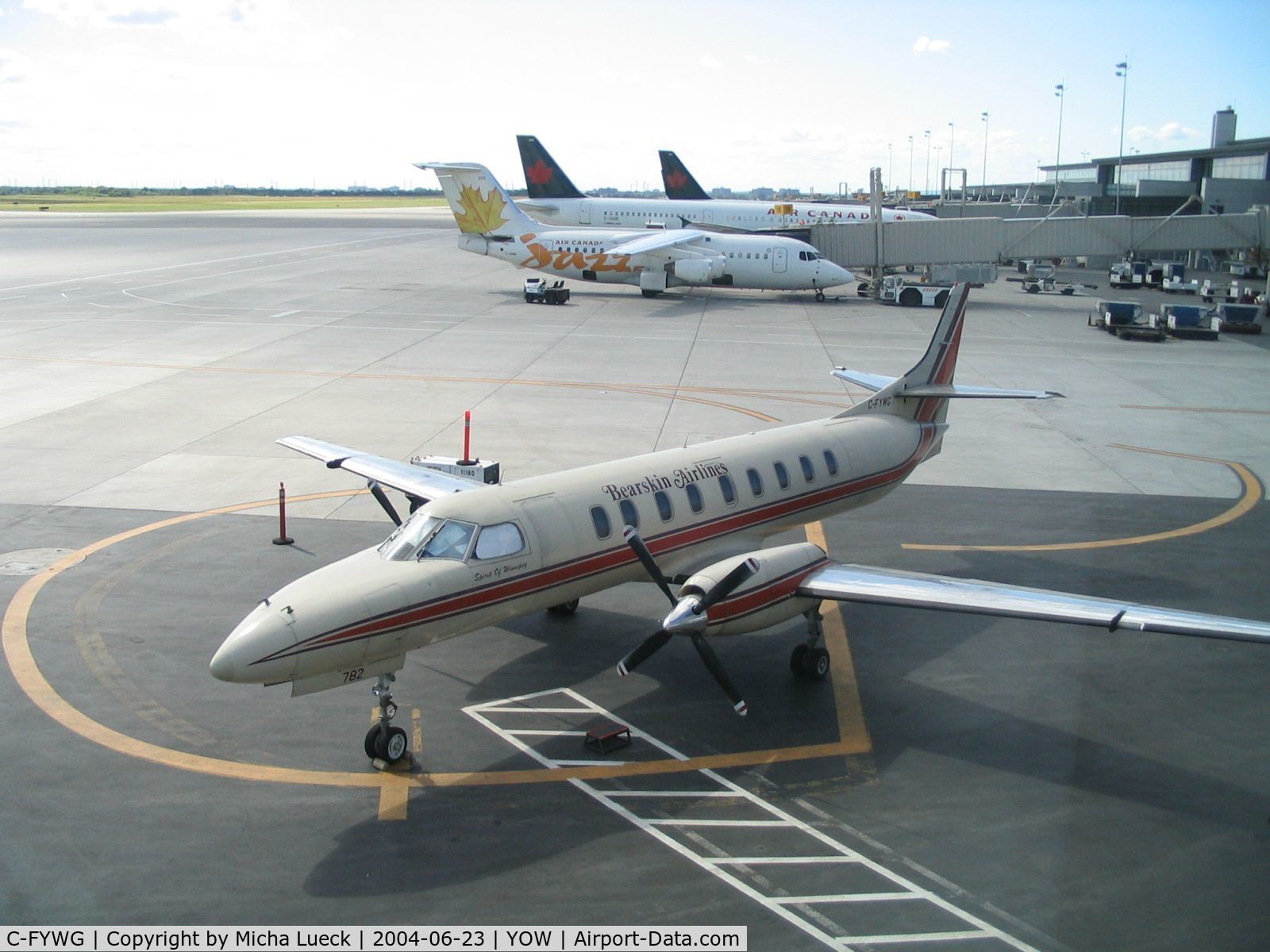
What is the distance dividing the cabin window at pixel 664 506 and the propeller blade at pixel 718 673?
3007 millimetres

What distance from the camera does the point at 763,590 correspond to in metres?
16.1

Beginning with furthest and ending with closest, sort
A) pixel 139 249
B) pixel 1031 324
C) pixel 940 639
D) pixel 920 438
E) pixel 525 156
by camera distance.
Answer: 1. pixel 139 249
2. pixel 525 156
3. pixel 1031 324
4. pixel 920 438
5. pixel 940 639

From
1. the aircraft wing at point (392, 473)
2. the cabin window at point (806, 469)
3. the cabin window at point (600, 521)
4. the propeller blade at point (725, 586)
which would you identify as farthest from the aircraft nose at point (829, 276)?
the propeller blade at point (725, 586)

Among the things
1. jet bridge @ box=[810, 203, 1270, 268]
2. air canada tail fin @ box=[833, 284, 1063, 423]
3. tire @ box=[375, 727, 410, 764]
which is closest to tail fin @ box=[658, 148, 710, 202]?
jet bridge @ box=[810, 203, 1270, 268]

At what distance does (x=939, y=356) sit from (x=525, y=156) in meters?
62.3

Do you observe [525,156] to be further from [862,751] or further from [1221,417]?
[862,751]

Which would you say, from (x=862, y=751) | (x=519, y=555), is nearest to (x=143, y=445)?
(x=519, y=555)

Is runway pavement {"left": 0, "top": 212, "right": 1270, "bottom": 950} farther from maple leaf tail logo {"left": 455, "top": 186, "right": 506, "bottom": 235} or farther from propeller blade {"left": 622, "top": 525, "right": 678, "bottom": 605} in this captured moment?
maple leaf tail logo {"left": 455, "top": 186, "right": 506, "bottom": 235}

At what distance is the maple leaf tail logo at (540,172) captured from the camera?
82.0m

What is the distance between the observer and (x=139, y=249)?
97312 mm

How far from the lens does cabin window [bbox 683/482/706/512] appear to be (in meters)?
18.7

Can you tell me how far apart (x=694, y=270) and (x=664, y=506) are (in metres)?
51.2

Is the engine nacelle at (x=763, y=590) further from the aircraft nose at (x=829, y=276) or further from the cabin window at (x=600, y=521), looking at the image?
the aircraft nose at (x=829, y=276)

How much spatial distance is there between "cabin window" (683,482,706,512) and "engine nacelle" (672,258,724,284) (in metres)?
50.4
